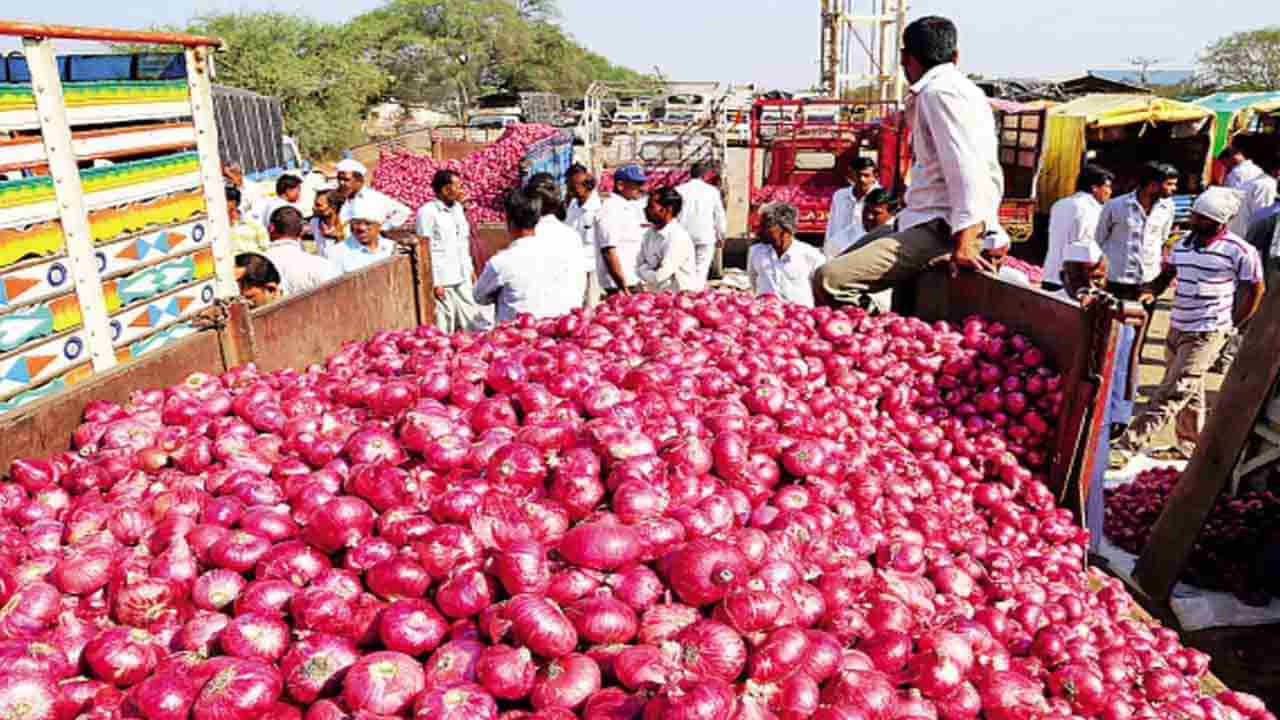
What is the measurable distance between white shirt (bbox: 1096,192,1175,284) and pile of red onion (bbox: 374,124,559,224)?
939cm

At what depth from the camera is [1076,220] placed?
7020mm

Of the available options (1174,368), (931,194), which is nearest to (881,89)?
(1174,368)

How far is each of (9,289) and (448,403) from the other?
7.16 feet

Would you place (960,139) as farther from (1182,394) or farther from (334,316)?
(1182,394)

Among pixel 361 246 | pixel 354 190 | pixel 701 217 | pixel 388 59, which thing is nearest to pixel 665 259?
pixel 361 246

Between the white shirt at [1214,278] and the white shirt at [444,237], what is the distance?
18.7 ft

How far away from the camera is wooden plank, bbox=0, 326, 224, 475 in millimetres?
2541

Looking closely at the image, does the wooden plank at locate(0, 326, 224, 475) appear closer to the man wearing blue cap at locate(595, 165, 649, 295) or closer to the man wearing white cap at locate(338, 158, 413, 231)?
the man wearing blue cap at locate(595, 165, 649, 295)

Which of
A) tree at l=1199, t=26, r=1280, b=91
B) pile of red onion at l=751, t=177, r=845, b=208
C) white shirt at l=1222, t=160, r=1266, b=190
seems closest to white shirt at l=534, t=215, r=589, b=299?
pile of red onion at l=751, t=177, r=845, b=208

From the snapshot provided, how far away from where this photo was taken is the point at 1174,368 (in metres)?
5.97

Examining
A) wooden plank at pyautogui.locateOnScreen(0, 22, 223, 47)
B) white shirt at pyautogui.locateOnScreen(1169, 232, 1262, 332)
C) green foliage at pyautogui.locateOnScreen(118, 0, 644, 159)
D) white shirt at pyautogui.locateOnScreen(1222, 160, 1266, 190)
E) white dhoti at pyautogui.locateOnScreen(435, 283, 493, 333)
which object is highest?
green foliage at pyautogui.locateOnScreen(118, 0, 644, 159)

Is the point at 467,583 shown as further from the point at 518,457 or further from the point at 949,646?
the point at 949,646

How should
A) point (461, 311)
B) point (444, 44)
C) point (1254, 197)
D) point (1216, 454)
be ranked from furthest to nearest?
point (444, 44) < point (1254, 197) < point (461, 311) < point (1216, 454)

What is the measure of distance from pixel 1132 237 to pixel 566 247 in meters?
5.23
